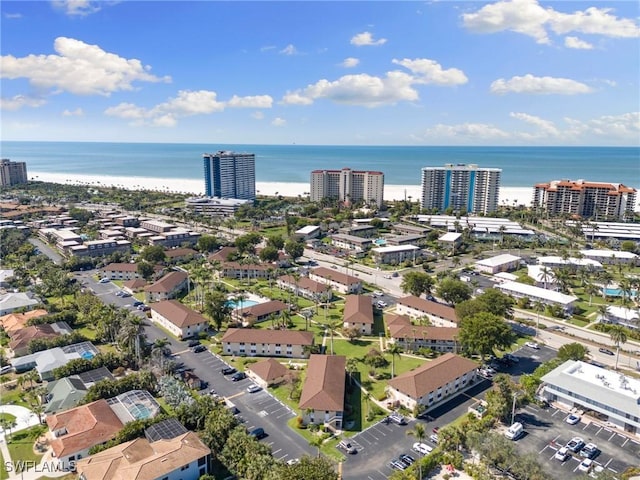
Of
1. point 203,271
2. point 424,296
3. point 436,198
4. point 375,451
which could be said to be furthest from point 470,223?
point 375,451

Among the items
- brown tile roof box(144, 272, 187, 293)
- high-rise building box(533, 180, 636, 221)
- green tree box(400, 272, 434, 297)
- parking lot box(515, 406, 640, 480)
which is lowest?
parking lot box(515, 406, 640, 480)

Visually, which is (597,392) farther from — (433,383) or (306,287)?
(306,287)

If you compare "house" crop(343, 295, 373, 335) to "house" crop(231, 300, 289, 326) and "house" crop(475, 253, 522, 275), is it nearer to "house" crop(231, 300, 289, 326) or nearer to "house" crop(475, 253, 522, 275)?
"house" crop(231, 300, 289, 326)

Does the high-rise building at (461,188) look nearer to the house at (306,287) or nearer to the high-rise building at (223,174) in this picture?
the high-rise building at (223,174)

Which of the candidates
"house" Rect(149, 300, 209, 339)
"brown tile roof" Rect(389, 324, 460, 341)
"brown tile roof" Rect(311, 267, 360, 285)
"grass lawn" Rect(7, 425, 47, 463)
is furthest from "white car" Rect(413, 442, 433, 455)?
"brown tile roof" Rect(311, 267, 360, 285)

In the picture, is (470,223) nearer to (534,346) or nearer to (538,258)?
(538,258)

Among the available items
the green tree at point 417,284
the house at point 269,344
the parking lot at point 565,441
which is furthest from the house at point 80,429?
the green tree at point 417,284
